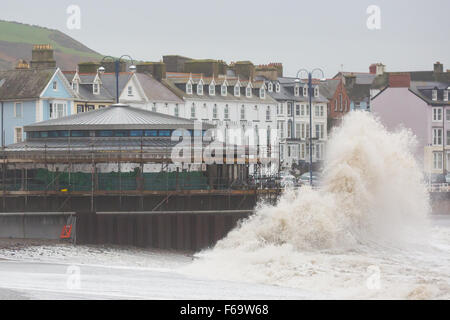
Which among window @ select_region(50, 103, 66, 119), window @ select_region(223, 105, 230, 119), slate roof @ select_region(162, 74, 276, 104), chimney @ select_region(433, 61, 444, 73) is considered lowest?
window @ select_region(50, 103, 66, 119)

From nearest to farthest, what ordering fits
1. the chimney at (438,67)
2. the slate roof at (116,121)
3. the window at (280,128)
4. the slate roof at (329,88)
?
the slate roof at (116,121) < the window at (280,128) < the slate roof at (329,88) < the chimney at (438,67)

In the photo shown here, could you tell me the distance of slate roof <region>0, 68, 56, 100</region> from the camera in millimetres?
86125

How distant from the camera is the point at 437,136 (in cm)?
11256

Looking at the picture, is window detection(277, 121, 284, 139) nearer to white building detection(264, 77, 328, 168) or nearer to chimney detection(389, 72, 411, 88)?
white building detection(264, 77, 328, 168)

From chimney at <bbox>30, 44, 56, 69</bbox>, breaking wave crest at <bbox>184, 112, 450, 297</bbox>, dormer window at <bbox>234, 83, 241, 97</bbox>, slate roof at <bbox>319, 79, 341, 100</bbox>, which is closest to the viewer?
breaking wave crest at <bbox>184, 112, 450, 297</bbox>

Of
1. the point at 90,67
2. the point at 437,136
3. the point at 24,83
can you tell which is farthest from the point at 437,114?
the point at 24,83

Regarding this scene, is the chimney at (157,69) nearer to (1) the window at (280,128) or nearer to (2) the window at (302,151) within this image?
(1) the window at (280,128)

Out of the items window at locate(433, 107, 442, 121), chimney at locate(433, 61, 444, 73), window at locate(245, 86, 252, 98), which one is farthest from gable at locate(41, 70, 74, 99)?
chimney at locate(433, 61, 444, 73)

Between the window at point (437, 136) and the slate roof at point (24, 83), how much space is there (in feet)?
134

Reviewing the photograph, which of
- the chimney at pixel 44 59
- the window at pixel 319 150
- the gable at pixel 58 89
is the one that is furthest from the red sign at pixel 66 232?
the window at pixel 319 150

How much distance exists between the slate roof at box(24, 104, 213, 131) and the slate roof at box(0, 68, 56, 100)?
52.5 ft

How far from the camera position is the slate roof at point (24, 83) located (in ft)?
283
